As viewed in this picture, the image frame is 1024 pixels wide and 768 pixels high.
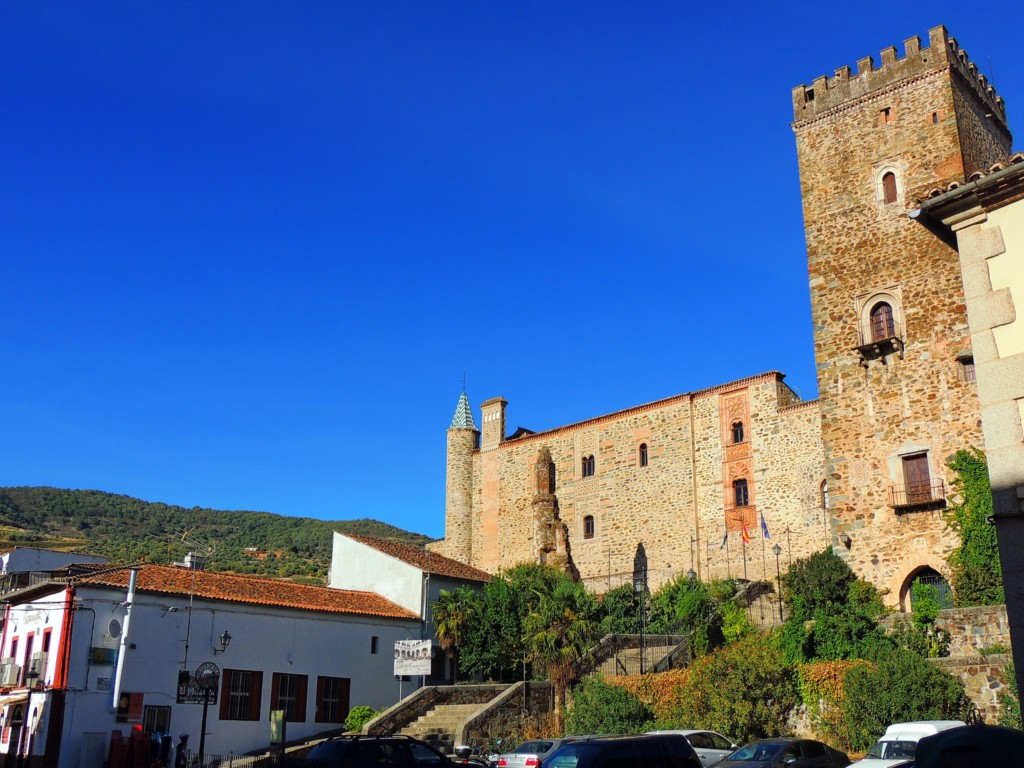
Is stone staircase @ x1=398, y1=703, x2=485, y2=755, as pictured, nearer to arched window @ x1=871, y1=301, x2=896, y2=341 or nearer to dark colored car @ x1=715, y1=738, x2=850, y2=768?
dark colored car @ x1=715, y1=738, x2=850, y2=768

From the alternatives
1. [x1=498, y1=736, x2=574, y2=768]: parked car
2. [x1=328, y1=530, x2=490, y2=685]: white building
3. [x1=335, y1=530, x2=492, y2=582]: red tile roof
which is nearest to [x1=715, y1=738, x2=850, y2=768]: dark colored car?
[x1=498, y1=736, x2=574, y2=768]: parked car

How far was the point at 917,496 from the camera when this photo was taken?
81.5ft

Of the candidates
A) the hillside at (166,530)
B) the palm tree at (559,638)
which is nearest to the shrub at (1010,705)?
the palm tree at (559,638)

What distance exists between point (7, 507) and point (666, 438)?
64731 millimetres

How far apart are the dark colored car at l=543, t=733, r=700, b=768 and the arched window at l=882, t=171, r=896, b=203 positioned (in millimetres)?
17842

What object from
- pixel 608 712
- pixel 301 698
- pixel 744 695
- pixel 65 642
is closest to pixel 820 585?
pixel 744 695

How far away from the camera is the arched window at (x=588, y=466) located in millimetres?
49750

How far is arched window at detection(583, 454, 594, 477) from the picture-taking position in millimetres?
49750

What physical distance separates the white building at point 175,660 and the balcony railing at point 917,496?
17118 millimetres

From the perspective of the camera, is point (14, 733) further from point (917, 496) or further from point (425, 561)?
point (917, 496)

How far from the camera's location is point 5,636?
30859mm

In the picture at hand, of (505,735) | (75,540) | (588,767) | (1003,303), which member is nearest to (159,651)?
(505,735)

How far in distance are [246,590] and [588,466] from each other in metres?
22.3

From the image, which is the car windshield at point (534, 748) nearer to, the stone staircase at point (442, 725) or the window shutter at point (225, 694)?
the stone staircase at point (442, 725)
